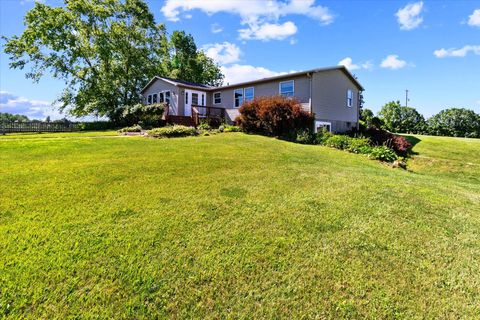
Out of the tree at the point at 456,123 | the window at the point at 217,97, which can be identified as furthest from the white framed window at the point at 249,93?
the tree at the point at 456,123

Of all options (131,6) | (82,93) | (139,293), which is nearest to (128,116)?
(82,93)

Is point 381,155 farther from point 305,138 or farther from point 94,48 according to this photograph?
point 94,48

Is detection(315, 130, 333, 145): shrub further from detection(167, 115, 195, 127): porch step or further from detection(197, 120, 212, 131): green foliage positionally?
detection(167, 115, 195, 127): porch step

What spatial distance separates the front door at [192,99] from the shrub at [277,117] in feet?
23.7

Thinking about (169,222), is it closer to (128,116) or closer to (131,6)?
(128,116)

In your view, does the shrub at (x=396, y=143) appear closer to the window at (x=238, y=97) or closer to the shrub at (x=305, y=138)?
the shrub at (x=305, y=138)

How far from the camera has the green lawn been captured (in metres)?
2.77

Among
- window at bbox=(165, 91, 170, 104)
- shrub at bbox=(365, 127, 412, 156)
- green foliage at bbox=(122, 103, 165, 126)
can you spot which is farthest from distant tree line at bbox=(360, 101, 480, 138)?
green foliage at bbox=(122, 103, 165, 126)

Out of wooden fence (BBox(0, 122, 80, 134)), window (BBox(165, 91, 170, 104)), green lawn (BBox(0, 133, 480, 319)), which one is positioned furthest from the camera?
window (BBox(165, 91, 170, 104))

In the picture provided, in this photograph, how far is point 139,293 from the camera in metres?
2.83

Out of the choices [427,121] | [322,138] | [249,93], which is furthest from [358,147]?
[427,121]

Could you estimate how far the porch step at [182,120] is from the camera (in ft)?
65.2

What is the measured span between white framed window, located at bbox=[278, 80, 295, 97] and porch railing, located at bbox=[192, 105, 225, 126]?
5.52 m

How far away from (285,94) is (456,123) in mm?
45412
